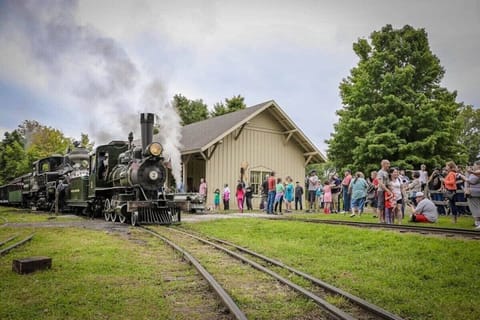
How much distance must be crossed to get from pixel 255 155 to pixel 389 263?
712 inches

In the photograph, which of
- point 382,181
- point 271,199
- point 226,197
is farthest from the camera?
point 226,197

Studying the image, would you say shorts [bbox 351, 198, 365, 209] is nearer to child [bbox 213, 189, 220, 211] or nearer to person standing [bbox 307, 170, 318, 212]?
person standing [bbox 307, 170, 318, 212]

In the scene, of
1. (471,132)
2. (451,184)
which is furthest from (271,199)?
(471,132)

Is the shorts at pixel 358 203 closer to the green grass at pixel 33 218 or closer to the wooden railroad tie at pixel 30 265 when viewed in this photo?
the wooden railroad tie at pixel 30 265

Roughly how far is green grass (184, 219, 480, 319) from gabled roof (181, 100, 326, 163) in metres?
11.2

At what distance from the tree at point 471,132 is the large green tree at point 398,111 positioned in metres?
21.5

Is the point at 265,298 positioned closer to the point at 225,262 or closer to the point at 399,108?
the point at 225,262

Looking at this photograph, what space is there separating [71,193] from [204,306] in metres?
17.9

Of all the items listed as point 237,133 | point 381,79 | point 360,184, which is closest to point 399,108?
point 381,79

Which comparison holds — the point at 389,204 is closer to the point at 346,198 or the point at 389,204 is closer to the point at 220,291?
the point at 346,198

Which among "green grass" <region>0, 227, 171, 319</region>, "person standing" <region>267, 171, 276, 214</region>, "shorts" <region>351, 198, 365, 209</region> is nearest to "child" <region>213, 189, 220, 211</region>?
"person standing" <region>267, 171, 276, 214</region>

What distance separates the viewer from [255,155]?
81.1 ft

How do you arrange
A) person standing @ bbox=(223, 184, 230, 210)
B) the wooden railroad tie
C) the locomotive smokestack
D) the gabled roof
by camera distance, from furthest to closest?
1. the gabled roof
2. person standing @ bbox=(223, 184, 230, 210)
3. the locomotive smokestack
4. the wooden railroad tie

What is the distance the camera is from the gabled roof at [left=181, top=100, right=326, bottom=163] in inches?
864
